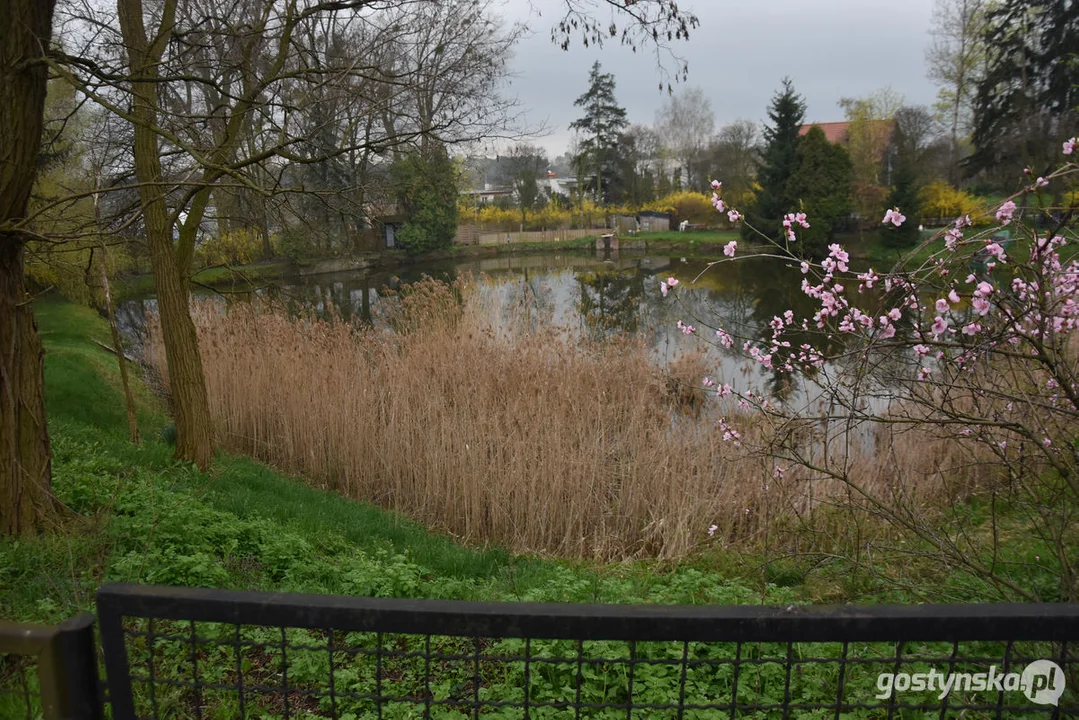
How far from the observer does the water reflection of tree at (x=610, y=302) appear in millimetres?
12023

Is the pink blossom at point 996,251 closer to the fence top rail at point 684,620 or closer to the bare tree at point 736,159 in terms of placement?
the fence top rail at point 684,620

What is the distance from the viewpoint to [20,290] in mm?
4230

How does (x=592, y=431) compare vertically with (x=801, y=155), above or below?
Result: below

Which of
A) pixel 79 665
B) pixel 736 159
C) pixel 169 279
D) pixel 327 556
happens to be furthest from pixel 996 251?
pixel 736 159

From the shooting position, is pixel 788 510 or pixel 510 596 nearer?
pixel 510 596

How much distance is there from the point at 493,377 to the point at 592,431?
1676 mm

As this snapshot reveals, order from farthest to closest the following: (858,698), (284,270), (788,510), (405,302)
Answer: (284,270)
(405,302)
(788,510)
(858,698)

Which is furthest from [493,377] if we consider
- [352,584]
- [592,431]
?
[352,584]

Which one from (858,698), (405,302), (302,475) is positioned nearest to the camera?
(858,698)

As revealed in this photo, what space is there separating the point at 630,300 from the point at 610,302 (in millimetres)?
607

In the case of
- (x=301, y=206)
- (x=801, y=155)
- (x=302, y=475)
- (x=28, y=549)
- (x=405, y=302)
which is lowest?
(x=302, y=475)

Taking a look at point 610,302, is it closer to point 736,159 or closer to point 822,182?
point 822,182

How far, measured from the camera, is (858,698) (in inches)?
112

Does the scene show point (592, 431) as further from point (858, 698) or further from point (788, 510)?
point (858, 698)
